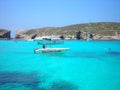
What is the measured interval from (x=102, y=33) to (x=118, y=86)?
14627cm

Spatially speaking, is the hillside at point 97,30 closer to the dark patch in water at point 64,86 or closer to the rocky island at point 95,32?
the rocky island at point 95,32

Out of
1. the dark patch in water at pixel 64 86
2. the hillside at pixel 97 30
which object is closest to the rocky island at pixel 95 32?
the hillside at pixel 97 30

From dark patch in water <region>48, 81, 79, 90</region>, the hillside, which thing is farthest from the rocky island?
dark patch in water <region>48, 81, 79, 90</region>

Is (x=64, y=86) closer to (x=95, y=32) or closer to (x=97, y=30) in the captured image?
(x=95, y=32)

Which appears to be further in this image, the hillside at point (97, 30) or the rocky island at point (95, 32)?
the hillside at point (97, 30)

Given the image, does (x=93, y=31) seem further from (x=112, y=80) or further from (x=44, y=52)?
(x=112, y=80)

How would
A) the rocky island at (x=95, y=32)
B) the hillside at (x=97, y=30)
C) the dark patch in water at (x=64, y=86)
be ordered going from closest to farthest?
1. the dark patch in water at (x=64, y=86)
2. the rocky island at (x=95, y=32)
3. the hillside at (x=97, y=30)

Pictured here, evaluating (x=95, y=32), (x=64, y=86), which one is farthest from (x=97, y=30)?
(x=64, y=86)

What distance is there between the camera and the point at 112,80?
72.6 ft

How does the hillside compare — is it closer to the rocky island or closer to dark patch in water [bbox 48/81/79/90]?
the rocky island

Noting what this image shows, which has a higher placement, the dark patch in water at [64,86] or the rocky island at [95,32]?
the rocky island at [95,32]

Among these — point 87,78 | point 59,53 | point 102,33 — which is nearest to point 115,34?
point 102,33

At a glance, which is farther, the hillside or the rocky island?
the hillside

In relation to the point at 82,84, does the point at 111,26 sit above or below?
above
